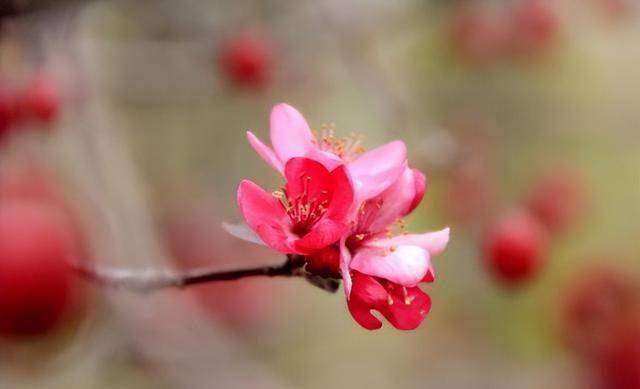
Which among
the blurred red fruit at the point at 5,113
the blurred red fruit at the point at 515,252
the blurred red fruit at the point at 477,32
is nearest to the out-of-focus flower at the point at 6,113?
the blurred red fruit at the point at 5,113

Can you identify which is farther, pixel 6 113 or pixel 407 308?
pixel 6 113

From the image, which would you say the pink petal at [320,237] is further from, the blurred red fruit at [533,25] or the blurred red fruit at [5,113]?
the blurred red fruit at [533,25]

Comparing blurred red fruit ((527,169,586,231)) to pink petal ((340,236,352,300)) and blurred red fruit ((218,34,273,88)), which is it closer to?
blurred red fruit ((218,34,273,88))

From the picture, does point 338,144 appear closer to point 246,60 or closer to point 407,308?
point 407,308

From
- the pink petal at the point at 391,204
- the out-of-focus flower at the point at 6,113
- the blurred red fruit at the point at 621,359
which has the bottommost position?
the blurred red fruit at the point at 621,359

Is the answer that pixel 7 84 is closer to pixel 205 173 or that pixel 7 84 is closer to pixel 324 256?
pixel 324 256

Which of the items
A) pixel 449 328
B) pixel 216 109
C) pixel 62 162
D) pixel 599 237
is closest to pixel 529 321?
pixel 449 328

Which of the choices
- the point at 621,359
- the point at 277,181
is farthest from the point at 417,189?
the point at 277,181
